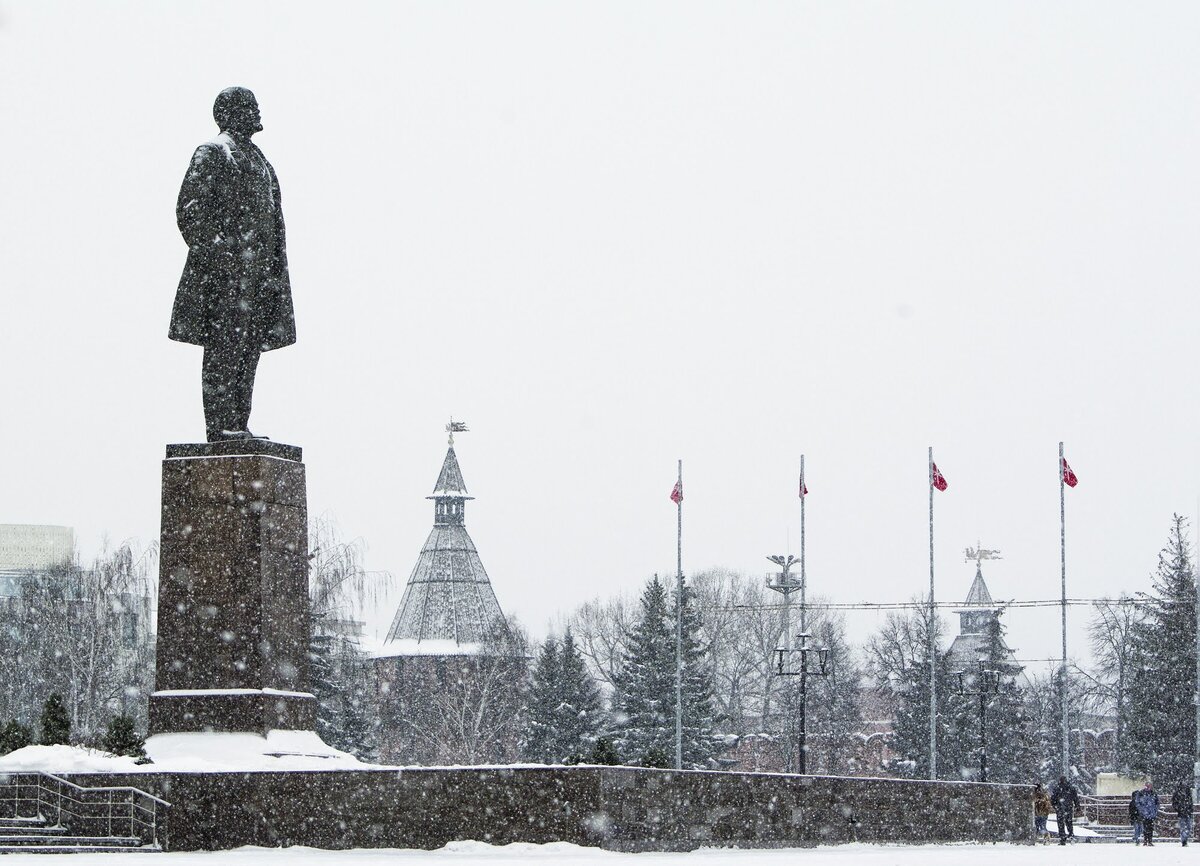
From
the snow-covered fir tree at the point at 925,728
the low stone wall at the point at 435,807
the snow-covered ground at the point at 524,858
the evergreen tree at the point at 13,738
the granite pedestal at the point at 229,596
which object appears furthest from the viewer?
the snow-covered fir tree at the point at 925,728

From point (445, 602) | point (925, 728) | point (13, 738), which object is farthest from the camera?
point (445, 602)

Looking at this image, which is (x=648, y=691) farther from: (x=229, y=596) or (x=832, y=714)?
(x=229, y=596)

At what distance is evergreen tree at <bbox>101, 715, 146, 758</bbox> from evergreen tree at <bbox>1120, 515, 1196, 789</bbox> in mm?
37785

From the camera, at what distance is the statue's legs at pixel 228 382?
695 inches

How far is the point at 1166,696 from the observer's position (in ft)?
165

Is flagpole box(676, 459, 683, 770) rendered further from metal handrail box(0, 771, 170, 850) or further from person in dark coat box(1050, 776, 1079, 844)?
metal handrail box(0, 771, 170, 850)

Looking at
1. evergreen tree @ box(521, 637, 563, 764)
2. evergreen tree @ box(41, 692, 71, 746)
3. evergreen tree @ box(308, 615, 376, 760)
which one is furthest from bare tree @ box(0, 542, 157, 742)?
evergreen tree @ box(41, 692, 71, 746)

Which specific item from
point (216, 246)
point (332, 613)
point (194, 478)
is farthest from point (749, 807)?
point (332, 613)

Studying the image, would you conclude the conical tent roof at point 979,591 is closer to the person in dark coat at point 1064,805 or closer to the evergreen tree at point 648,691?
the evergreen tree at point 648,691

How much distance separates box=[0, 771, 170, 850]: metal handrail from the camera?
15.9 m

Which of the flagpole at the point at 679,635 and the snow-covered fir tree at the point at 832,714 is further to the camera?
the snow-covered fir tree at the point at 832,714

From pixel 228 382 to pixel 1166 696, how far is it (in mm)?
37578

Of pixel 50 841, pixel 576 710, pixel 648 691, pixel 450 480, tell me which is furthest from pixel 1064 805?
pixel 450 480

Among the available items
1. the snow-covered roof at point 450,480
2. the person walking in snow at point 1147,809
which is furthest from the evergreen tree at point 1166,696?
the snow-covered roof at point 450,480
